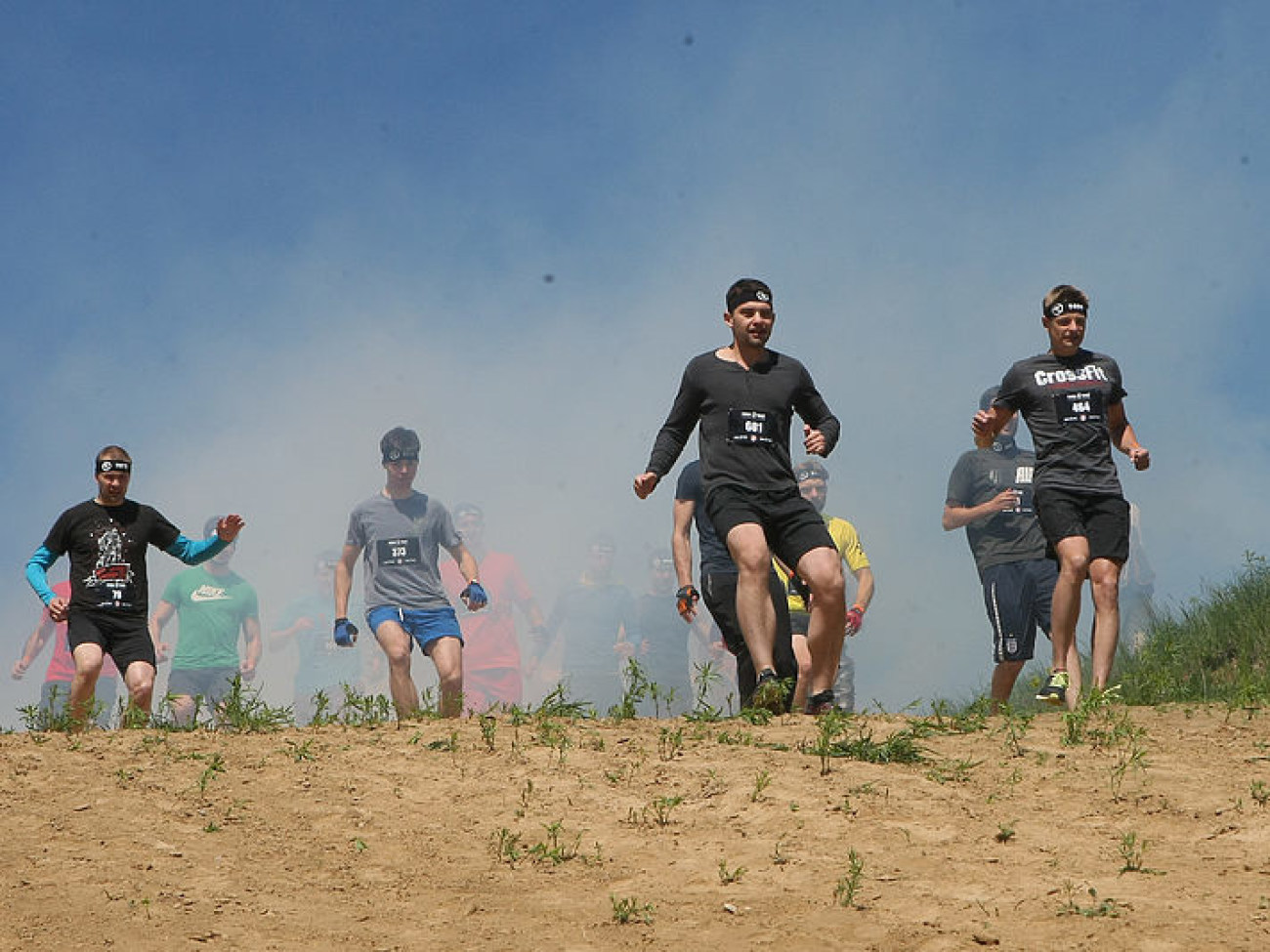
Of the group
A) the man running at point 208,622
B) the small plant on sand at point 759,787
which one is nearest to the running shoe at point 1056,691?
the small plant on sand at point 759,787

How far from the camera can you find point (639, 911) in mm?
4695

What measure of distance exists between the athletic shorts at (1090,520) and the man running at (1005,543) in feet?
5.52

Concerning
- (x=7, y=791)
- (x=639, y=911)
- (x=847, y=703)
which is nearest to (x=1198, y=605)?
(x=847, y=703)

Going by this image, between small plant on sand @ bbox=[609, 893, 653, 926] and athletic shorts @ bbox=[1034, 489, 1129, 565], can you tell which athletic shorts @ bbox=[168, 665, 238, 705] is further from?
small plant on sand @ bbox=[609, 893, 653, 926]

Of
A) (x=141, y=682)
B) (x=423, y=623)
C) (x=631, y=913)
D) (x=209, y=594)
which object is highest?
(x=209, y=594)

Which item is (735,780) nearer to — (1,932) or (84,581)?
(1,932)

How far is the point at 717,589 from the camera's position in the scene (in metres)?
8.42

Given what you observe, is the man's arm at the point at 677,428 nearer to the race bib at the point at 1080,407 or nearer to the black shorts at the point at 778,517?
the black shorts at the point at 778,517

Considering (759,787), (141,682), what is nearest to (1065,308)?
(759,787)

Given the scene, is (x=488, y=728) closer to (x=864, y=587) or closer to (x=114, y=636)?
(x=114, y=636)

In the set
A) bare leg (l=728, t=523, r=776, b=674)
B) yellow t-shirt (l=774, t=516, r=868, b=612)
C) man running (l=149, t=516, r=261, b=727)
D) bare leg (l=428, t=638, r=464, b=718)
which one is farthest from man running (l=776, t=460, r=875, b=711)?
man running (l=149, t=516, r=261, b=727)

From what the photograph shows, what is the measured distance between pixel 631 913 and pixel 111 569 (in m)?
5.24

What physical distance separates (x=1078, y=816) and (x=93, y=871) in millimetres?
3592

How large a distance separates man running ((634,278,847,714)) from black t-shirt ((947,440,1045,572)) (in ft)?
10.4
